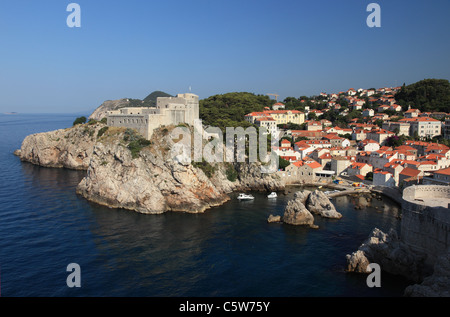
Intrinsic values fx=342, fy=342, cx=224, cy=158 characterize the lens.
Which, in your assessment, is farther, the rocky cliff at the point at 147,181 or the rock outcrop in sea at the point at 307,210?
the rocky cliff at the point at 147,181

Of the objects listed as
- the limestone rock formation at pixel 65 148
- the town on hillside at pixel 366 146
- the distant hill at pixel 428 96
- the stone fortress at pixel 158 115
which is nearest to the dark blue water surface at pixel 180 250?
the town on hillside at pixel 366 146

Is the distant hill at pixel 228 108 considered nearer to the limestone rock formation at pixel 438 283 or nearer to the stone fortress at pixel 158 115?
the stone fortress at pixel 158 115

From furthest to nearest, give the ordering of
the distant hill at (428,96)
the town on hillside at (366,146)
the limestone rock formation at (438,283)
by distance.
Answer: the distant hill at (428,96) < the town on hillside at (366,146) < the limestone rock formation at (438,283)

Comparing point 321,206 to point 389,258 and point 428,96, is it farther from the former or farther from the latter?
point 428,96

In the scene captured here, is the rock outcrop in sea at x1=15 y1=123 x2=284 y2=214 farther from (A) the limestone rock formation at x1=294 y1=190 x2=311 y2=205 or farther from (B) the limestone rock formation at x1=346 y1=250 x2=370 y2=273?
(B) the limestone rock formation at x1=346 y1=250 x2=370 y2=273

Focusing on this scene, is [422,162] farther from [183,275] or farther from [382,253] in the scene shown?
[183,275]

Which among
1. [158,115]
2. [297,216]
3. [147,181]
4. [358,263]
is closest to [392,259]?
[358,263]
